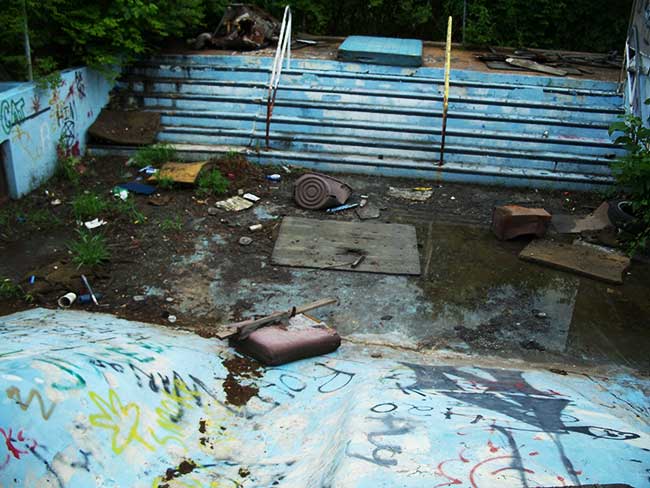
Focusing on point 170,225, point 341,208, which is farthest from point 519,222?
point 170,225

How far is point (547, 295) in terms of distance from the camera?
23.2 ft

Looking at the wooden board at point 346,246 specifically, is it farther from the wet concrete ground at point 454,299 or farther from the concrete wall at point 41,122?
the concrete wall at point 41,122

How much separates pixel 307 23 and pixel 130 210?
8932mm

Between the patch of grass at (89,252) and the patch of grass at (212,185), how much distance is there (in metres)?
1.90

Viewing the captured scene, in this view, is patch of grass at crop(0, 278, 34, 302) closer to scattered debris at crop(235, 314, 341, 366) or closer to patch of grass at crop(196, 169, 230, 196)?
scattered debris at crop(235, 314, 341, 366)

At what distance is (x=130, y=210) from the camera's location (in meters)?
8.43

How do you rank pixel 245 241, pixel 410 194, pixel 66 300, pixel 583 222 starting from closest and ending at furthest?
pixel 66 300
pixel 245 241
pixel 583 222
pixel 410 194

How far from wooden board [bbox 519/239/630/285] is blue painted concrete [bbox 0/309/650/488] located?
239 cm

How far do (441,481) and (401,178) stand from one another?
7.41 metres

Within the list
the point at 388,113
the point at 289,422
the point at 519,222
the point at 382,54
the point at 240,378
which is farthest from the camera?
the point at 382,54

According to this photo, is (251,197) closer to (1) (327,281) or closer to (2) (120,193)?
(2) (120,193)

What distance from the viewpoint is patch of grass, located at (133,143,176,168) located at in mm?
9906

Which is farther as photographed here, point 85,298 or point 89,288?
point 89,288

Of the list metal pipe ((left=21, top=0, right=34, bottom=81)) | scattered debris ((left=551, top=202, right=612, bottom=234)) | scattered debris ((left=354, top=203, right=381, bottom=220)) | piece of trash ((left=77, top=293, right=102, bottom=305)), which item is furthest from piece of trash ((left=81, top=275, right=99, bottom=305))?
scattered debris ((left=551, top=202, right=612, bottom=234))
